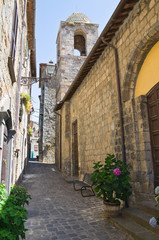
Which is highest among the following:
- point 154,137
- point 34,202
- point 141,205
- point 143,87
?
point 143,87

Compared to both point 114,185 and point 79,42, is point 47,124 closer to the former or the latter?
point 79,42

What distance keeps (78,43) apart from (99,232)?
15714 mm

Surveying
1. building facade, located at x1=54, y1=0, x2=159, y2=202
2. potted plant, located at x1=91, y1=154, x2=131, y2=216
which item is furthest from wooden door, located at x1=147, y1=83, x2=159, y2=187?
potted plant, located at x1=91, y1=154, x2=131, y2=216

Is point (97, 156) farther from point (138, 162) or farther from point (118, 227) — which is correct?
point (118, 227)

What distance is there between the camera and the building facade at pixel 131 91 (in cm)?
366

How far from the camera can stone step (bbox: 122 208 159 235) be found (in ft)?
9.53

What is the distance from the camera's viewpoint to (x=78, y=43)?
52.9 feet

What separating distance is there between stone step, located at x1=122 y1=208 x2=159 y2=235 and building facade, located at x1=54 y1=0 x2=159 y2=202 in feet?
1.06

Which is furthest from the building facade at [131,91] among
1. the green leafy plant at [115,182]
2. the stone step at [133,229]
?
the stone step at [133,229]

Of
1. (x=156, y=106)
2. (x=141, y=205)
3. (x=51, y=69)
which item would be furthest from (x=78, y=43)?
(x=141, y=205)

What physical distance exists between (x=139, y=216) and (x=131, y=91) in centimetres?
265

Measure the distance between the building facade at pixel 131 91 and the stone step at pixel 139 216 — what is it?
32 cm

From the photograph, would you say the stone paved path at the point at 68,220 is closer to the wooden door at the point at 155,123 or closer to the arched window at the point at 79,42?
the wooden door at the point at 155,123

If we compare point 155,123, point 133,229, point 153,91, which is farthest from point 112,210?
point 153,91
